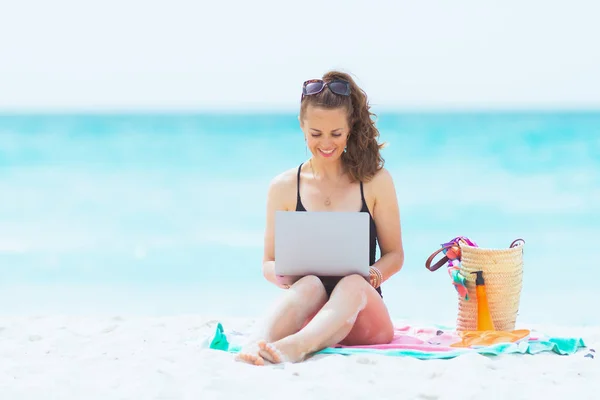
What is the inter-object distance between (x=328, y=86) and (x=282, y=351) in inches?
47.9

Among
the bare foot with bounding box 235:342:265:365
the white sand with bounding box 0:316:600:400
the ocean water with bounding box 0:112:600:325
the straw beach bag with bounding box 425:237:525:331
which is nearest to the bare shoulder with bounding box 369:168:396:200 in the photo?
the straw beach bag with bounding box 425:237:525:331

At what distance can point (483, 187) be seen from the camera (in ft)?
39.3

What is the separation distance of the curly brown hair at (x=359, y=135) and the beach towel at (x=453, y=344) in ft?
2.58

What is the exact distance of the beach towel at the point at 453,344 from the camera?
12.2 ft

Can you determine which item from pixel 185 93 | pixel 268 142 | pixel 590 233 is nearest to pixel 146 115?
pixel 185 93

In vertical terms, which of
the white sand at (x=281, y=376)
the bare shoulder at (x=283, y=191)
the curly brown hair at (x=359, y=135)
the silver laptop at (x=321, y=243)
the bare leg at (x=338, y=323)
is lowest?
the white sand at (x=281, y=376)

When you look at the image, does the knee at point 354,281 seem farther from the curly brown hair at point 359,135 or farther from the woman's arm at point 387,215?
the curly brown hair at point 359,135

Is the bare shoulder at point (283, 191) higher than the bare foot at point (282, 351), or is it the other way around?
the bare shoulder at point (283, 191)

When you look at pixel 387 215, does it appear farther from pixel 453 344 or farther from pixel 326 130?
pixel 453 344

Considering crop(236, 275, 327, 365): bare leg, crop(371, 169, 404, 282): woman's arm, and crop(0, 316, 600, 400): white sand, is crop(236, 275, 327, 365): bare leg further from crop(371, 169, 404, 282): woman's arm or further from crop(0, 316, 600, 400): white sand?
crop(371, 169, 404, 282): woman's arm

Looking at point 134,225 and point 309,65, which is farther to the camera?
point 309,65

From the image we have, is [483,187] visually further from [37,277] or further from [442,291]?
[37,277]

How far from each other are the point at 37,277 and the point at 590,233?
17.4 ft

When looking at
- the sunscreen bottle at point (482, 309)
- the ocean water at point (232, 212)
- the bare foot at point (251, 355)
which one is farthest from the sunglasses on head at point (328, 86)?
the ocean water at point (232, 212)
